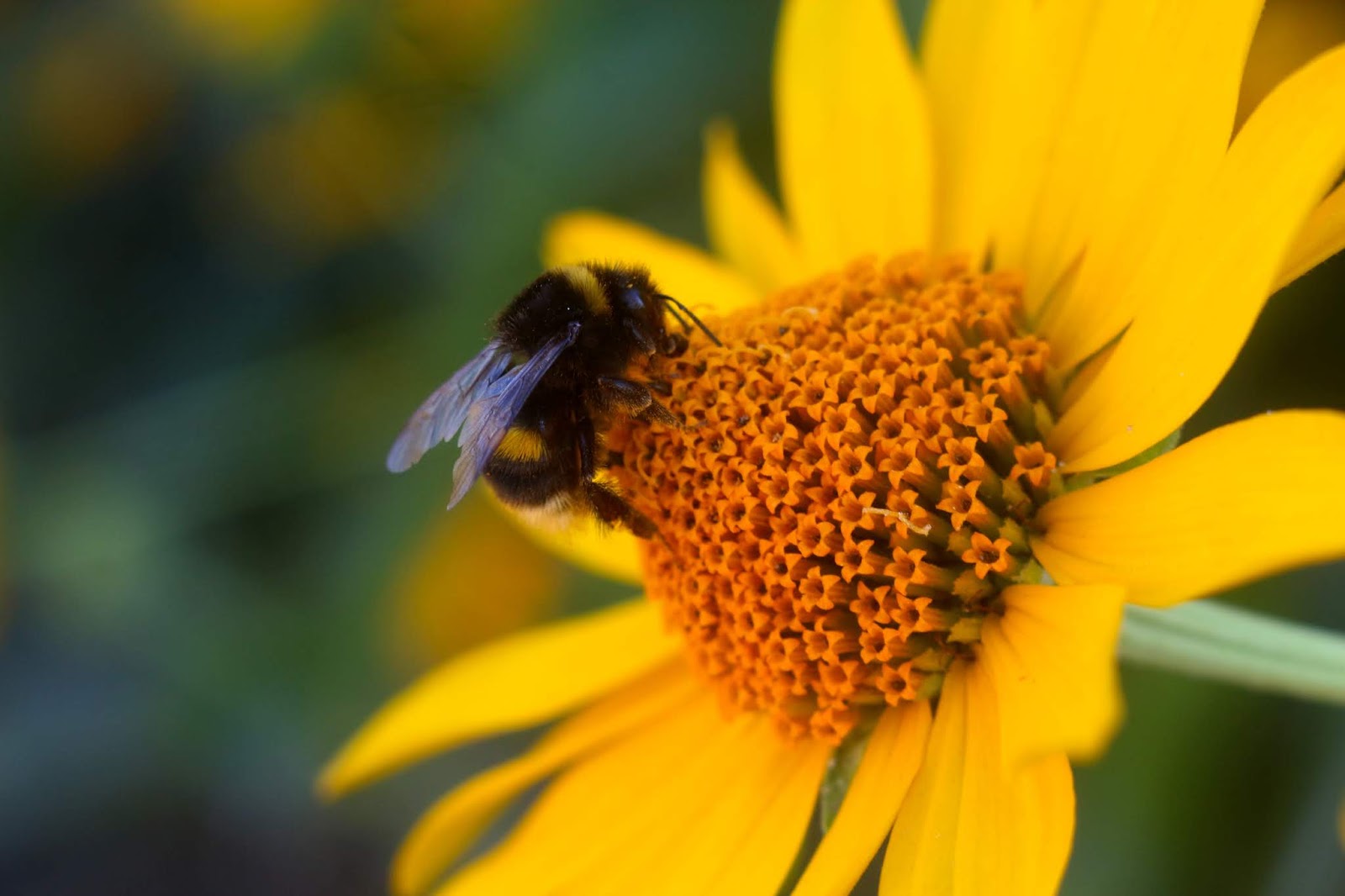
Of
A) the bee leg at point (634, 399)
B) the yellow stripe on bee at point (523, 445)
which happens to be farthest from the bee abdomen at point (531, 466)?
the bee leg at point (634, 399)

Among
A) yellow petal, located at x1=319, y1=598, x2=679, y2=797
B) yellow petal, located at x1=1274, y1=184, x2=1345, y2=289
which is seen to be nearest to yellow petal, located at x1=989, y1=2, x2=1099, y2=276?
yellow petal, located at x1=1274, y1=184, x2=1345, y2=289

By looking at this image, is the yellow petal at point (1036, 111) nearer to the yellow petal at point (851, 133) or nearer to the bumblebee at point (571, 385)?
the yellow petal at point (851, 133)

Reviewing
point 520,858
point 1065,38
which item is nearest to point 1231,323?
point 1065,38

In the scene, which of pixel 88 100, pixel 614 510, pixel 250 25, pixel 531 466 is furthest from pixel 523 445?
pixel 88 100

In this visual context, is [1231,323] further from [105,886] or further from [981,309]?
[105,886]

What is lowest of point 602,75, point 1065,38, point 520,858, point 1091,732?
point 1091,732
